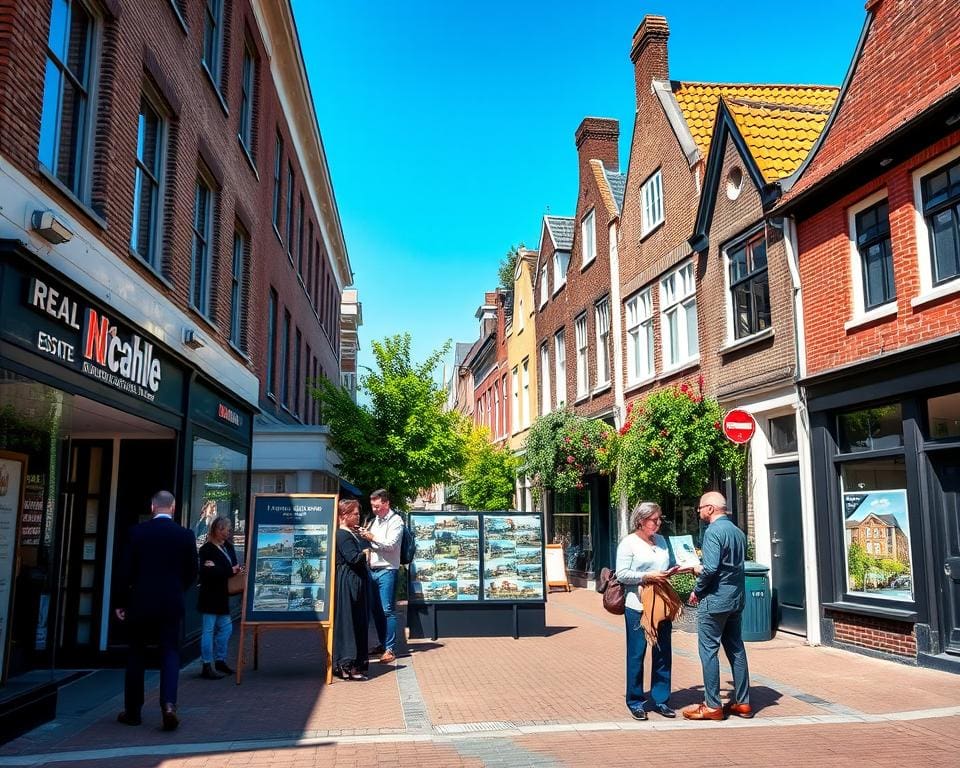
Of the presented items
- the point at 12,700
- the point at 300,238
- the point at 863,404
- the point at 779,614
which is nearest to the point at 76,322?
the point at 12,700

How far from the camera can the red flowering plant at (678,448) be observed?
13.5 meters

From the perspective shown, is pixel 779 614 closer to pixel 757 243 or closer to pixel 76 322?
pixel 757 243

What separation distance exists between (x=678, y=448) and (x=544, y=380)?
40.7 feet

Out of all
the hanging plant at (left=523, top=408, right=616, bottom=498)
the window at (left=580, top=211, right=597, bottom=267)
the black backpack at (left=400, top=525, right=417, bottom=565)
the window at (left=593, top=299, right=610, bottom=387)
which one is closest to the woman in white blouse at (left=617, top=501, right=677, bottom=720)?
the black backpack at (left=400, top=525, right=417, bottom=565)

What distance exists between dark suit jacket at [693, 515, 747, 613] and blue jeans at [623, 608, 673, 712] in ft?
1.44

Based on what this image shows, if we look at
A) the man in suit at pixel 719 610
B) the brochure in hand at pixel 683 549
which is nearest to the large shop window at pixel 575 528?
the brochure in hand at pixel 683 549

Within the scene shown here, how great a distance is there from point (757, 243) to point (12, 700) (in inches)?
447

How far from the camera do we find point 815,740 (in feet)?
20.8

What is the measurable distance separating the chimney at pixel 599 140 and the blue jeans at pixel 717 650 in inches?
673

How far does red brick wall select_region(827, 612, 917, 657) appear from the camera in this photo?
9.67m

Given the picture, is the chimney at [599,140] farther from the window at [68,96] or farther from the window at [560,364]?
the window at [68,96]

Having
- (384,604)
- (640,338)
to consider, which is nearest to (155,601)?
(384,604)

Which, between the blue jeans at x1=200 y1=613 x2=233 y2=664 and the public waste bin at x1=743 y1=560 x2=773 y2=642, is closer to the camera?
the blue jeans at x1=200 y1=613 x2=233 y2=664

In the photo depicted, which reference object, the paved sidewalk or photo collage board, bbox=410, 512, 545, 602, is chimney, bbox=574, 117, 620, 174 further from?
the paved sidewalk
